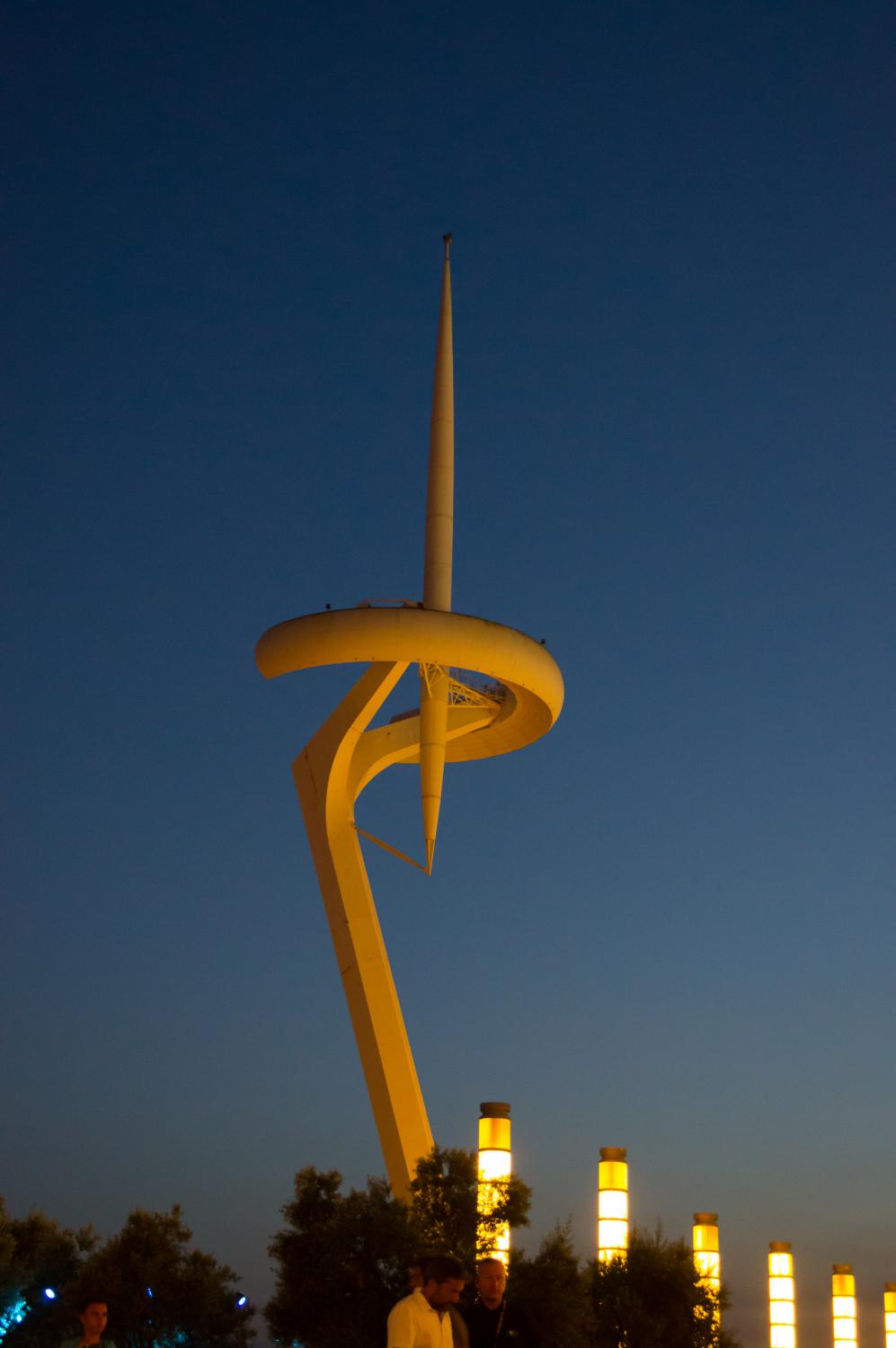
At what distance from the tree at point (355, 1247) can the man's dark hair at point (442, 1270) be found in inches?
695

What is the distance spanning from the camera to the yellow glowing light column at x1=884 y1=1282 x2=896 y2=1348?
51000 millimetres

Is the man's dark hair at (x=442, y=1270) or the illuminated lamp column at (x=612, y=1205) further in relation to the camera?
the illuminated lamp column at (x=612, y=1205)

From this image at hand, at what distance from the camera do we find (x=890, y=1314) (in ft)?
168

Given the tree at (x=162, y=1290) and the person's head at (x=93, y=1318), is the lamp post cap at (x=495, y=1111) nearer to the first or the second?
the tree at (x=162, y=1290)

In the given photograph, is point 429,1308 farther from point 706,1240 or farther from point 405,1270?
point 706,1240

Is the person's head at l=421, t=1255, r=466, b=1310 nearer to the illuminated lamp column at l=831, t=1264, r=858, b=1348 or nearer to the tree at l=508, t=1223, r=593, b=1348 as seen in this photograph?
the tree at l=508, t=1223, r=593, b=1348

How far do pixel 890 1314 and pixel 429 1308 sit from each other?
1933 inches

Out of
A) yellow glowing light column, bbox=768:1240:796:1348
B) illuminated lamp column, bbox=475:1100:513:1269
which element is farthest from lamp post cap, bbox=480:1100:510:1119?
yellow glowing light column, bbox=768:1240:796:1348

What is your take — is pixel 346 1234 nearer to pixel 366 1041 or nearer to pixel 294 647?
pixel 366 1041

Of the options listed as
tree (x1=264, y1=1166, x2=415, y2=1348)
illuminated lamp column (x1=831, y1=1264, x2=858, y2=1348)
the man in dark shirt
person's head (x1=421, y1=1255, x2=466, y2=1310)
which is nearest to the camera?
person's head (x1=421, y1=1255, x2=466, y2=1310)

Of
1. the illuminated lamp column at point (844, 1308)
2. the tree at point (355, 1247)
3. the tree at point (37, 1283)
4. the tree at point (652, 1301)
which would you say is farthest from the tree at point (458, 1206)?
the illuminated lamp column at point (844, 1308)

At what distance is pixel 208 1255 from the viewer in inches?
1158

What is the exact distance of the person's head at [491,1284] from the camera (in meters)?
8.90

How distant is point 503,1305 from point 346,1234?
17.5 m
